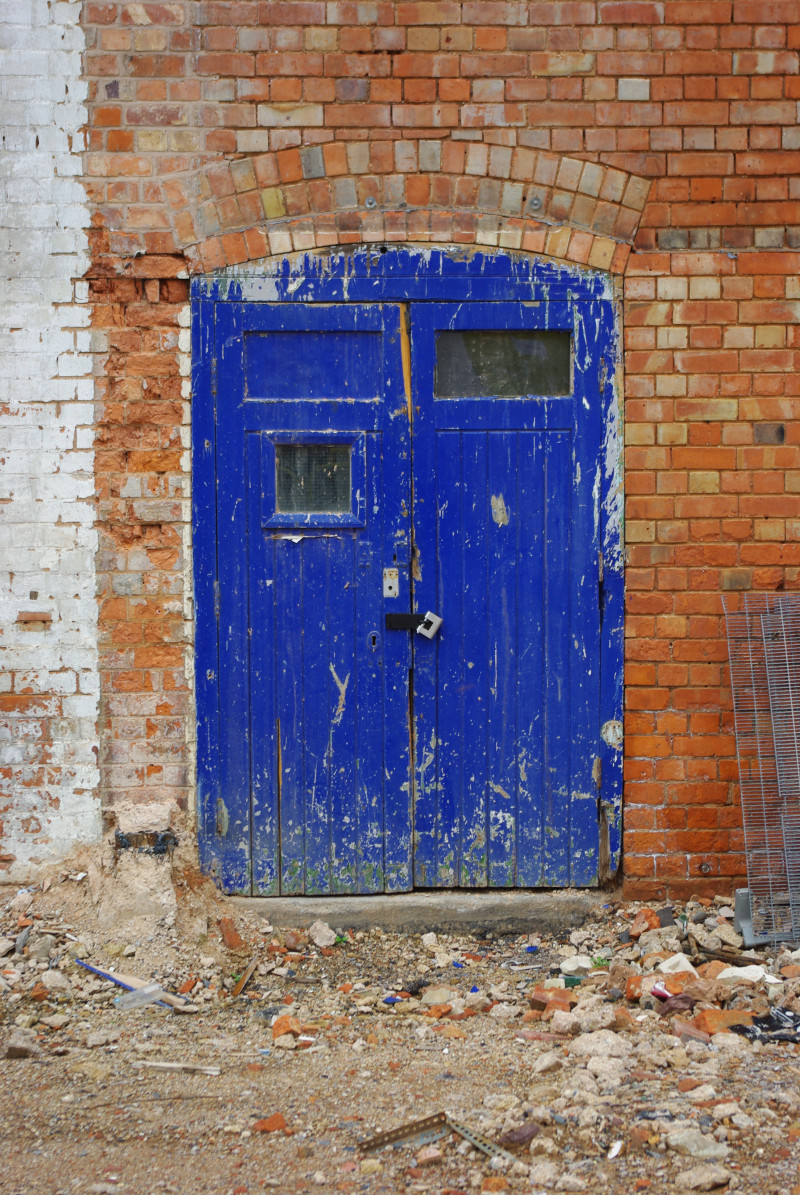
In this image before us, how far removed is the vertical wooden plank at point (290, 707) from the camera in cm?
390

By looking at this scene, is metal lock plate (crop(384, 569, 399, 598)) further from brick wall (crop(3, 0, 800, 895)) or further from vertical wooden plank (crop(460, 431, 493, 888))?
brick wall (crop(3, 0, 800, 895))

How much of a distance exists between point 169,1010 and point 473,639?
69.8 inches

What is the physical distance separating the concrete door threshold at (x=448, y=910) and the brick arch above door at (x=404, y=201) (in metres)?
2.54

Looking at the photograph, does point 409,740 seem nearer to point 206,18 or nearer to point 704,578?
point 704,578

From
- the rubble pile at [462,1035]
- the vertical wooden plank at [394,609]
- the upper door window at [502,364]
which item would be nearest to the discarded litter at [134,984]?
the rubble pile at [462,1035]

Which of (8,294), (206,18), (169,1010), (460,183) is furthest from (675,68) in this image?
(169,1010)

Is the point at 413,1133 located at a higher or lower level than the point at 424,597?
lower

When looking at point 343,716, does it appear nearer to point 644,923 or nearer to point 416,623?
point 416,623

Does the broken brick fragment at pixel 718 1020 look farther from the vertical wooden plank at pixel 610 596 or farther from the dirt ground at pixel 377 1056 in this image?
the vertical wooden plank at pixel 610 596

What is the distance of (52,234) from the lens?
3795mm

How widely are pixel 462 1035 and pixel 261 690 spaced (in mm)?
1490

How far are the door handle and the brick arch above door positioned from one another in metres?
1.48

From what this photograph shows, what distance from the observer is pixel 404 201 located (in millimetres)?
3801

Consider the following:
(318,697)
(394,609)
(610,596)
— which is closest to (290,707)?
(318,697)
